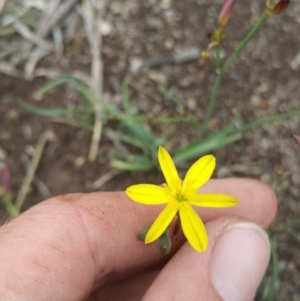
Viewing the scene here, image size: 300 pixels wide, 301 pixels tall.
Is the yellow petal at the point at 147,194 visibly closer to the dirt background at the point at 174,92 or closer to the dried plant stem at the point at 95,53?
the dirt background at the point at 174,92

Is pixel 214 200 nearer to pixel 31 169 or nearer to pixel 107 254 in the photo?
pixel 107 254

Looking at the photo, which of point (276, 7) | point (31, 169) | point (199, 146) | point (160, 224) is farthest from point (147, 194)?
point (31, 169)

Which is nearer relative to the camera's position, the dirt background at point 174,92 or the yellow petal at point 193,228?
the yellow petal at point 193,228

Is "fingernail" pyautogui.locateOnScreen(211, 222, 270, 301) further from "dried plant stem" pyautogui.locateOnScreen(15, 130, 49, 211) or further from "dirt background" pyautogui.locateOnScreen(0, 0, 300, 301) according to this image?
"dried plant stem" pyautogui.locateOnScreen(15, 130, 49, 211)

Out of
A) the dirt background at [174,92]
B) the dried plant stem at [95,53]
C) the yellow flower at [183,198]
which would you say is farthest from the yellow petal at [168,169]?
the dried plant stem at [95,53]

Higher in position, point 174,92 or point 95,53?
point 95,53
